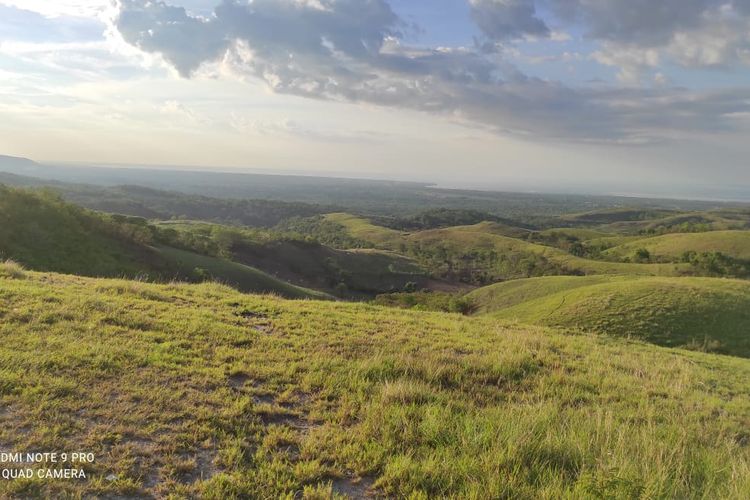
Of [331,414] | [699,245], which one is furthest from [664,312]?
[699,245]

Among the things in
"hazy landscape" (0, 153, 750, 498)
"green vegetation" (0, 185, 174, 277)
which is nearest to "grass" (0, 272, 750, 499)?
"hazy landscape" (0, 153, 750, 498)

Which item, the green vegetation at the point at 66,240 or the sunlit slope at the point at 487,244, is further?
the sunlit slope at the point at 487,244

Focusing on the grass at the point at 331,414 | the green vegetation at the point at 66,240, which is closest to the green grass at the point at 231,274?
the green vegetation at the point at 66,240

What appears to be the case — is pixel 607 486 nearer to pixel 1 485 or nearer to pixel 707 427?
pixel 707 427

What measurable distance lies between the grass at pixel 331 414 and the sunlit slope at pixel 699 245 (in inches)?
3837

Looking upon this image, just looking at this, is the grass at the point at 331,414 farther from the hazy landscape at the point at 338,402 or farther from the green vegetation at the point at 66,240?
the green vegetation at the point at 66,240

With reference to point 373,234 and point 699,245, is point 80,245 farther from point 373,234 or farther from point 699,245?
point 373,234

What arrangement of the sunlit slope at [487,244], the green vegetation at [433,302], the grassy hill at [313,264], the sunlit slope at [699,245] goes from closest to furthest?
1. the green vegetation at [433,302]
2. the sunlit slope at [487,244]
3. the grassy hill at [313,264]
4. the sunlit slope at [699,245]

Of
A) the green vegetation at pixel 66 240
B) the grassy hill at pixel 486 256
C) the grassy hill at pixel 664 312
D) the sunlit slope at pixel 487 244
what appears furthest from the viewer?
the grassy hill at pixel 486 256

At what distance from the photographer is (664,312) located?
87.1ft

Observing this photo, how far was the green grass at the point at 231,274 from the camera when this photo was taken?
40.1m

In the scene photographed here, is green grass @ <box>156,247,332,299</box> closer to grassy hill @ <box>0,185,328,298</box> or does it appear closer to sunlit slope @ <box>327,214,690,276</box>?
grassy hill @ <box>0,185,328,298</box>

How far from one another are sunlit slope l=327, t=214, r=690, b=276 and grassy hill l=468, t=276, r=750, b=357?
130 ft

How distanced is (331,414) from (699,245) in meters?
112
